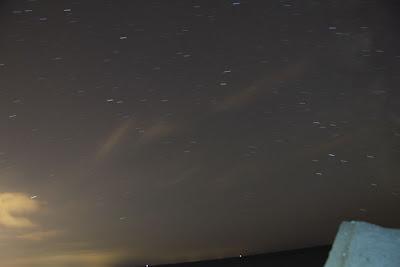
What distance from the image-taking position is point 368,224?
4965 mm

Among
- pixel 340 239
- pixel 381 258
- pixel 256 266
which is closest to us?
pixel 381 258

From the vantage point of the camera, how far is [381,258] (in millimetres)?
4465

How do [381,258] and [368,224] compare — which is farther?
[368,224]

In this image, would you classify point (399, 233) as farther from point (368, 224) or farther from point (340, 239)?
point (340, 239)

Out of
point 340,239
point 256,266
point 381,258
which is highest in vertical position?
point 381,258

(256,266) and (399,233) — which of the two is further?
(256,266)

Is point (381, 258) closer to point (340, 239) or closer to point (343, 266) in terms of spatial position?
point (343, 266)

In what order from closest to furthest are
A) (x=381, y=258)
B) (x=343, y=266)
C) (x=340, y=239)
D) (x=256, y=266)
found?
(x=381, y=258), (x=343, y=266), (x=340, y=239), (x=256, y=266)

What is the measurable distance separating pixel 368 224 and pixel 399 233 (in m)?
0.42

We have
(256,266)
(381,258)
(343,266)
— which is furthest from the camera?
(256,266)

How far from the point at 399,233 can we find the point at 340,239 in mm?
883

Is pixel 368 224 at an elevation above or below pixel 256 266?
above

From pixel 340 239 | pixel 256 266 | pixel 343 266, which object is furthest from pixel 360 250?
pixel 256 266

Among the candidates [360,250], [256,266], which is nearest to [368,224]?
[360,250]
